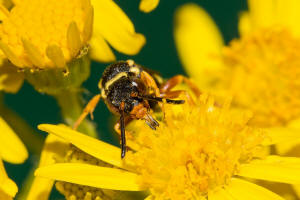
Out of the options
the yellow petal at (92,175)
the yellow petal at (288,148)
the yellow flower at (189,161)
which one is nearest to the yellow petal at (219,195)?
the yellow flower at (189,161)

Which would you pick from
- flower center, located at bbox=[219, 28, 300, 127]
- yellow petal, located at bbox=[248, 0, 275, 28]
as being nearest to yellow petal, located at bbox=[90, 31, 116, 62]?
flower center, located at bbox=[219, 28, 300, 127]

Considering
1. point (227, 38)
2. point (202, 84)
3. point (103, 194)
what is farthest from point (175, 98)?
point (227, 38)

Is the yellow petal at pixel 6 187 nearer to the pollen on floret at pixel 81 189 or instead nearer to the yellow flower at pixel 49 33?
the pollen on floret at pixel 81 189

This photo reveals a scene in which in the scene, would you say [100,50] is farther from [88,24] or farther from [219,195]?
[219,195]

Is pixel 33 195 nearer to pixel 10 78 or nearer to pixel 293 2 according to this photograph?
pixel 10 78

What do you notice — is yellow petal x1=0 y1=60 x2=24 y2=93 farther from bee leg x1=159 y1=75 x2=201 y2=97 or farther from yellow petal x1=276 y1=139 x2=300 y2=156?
yellow petal x1=276 y1=139 x2=300 y2=156
